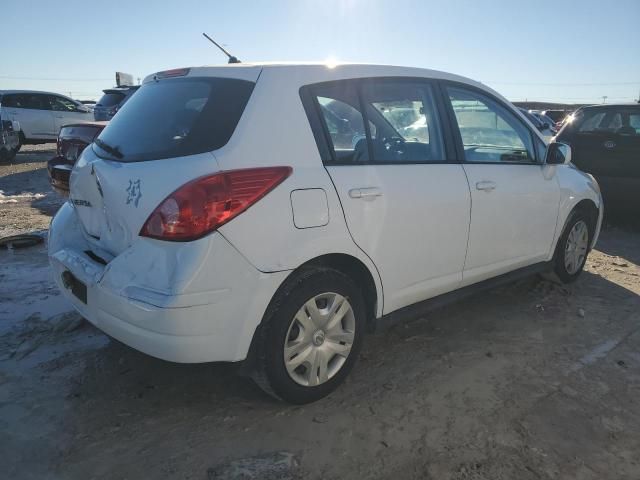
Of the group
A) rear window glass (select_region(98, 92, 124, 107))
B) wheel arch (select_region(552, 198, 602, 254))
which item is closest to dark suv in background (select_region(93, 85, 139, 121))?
rear window glass (select_region(98, 92, 124, 107))

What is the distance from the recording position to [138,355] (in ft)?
10.8

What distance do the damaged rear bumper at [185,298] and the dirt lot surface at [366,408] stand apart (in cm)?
28

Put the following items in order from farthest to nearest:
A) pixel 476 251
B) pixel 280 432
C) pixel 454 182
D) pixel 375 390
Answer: pixel 476 251 < pixel 454 182 < pixel 375 390 < pixel 280 432

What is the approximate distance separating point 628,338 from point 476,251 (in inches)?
49.4

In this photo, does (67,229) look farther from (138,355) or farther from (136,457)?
(136,457)

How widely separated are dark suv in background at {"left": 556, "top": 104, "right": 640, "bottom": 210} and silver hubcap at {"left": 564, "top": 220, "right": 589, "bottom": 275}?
2.41m

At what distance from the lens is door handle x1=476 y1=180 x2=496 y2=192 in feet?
11.1

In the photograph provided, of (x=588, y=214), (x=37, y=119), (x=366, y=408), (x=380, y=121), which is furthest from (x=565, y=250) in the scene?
(x=37, y=119)

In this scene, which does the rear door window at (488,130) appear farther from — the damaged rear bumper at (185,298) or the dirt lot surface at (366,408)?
the damaged rear bumper at (185,298)

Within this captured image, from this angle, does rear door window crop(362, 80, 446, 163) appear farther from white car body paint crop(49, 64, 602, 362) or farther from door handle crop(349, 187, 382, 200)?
door handle crop(349, 187, 382, 200)

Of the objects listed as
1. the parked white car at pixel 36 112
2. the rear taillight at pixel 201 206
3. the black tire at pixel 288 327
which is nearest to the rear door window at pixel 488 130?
the black tire at pixel 288 327

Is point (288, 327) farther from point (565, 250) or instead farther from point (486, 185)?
point (565, 250)

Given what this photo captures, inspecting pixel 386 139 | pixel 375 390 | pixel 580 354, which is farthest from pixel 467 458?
pixel 386 139

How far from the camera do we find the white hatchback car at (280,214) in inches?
90.7
